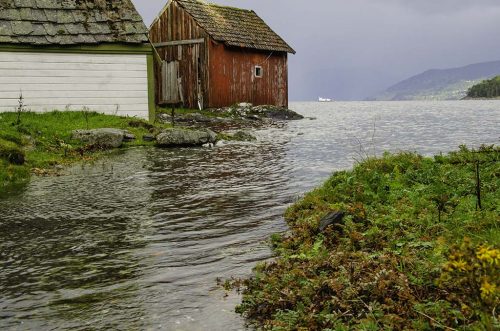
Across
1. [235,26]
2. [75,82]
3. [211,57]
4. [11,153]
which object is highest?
[235,26]

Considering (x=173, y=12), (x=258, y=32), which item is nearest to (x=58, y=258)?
(x=173, y=12)

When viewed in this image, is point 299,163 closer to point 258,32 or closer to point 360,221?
point 360,221

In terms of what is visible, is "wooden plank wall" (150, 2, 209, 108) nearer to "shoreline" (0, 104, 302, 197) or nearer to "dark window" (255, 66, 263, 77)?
"dark window" (255, 66, 263, 77)

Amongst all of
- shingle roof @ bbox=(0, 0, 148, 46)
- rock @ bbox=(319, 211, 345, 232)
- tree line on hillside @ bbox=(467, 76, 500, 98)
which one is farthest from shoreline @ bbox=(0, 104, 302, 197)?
tree line on hillside @ bbox=(467, 76, 500, 98)

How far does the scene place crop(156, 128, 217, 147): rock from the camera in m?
17.6

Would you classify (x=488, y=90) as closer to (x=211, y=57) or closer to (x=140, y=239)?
(x=211, y=57)

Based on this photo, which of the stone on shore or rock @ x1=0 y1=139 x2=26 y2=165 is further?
the stone on shore

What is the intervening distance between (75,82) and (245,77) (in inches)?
638

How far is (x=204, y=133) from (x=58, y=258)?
41.8 ft

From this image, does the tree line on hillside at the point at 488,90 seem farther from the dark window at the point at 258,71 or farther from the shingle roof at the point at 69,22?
the shingle roof at the point at 69,22

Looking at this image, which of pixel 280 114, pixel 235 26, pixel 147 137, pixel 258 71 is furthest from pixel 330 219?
pixel 235 26

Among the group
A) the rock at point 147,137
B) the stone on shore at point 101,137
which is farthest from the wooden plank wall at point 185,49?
the stone on shore at point 101,137

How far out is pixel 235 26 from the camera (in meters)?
35.5

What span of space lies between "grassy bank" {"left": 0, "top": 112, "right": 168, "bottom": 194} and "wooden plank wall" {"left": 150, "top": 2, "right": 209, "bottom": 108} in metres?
13.9
